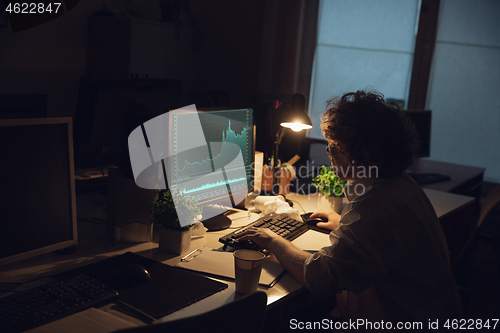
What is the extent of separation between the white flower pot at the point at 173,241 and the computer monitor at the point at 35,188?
0.27 meters

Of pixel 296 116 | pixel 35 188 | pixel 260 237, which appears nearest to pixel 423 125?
pixel 296 116

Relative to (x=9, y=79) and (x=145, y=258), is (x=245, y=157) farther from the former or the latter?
(x=9, y=79)

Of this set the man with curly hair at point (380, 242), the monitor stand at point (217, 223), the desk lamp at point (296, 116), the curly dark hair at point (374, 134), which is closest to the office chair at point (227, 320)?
the man with curly hair at point (380, 242)

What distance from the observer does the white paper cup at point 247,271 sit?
1.10 metres

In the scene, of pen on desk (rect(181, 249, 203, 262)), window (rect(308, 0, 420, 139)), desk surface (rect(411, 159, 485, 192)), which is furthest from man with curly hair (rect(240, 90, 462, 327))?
window (rect(308, 0, 420, 139))

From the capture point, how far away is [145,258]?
→ 1.30 meters

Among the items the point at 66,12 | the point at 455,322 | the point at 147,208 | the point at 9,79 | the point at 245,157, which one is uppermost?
the point at 66,12

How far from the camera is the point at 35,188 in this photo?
1.09 metres

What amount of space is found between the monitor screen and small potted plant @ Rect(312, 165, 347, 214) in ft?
1.09

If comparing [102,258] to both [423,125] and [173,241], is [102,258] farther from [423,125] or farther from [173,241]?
[423,125]

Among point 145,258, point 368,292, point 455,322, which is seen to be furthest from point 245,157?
point 455,322

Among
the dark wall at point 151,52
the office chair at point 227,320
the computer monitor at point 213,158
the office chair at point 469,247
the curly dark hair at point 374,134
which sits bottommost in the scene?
the office chair at point 469,247

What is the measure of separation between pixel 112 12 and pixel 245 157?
91.9 inches

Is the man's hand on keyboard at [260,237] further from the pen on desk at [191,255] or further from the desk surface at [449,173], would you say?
the desk surface at [449,173]
